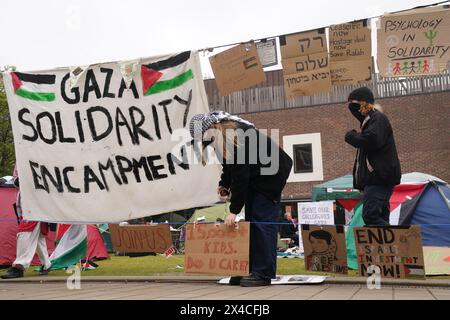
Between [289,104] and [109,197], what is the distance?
19.8m

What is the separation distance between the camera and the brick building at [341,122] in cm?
2267

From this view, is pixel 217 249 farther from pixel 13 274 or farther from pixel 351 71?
pixel 13 274

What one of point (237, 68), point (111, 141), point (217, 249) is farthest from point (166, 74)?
point (217, 249)

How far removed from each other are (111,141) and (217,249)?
6.77 ft

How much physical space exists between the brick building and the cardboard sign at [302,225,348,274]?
61.6 feet

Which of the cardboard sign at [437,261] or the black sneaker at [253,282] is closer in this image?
the black sneaker at [253,282]

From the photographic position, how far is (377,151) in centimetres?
454

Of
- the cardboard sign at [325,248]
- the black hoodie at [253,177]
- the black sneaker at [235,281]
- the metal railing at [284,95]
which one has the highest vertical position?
the metal railing at [284,95]

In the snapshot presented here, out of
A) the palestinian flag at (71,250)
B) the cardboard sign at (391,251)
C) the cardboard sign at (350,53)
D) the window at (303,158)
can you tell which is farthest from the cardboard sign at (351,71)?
the window at (303,158)

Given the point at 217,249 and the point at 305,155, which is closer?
the point at 217,249

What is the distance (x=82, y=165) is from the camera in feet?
19.3

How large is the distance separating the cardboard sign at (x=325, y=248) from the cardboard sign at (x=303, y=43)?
6.83ft

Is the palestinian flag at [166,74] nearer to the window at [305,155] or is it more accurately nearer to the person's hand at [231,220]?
the person's hand at [231,220]
